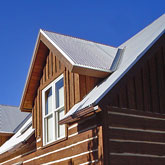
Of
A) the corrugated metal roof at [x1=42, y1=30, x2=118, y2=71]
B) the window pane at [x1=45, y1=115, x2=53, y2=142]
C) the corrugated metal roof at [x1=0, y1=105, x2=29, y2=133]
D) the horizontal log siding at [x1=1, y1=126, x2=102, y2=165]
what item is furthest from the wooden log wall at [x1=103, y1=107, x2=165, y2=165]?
the corrugated metal roof at [x1=0, y1=105, x2=29, y2=133]

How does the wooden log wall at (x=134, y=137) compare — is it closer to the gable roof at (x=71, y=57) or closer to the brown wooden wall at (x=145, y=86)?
the brown wooden wall at (x=145, y=86)

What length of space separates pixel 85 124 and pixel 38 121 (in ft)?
12.5

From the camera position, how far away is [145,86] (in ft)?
32.8

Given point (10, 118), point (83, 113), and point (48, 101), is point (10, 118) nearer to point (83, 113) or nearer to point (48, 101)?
point (48, 101)

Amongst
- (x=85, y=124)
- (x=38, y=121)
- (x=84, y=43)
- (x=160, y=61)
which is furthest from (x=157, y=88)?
(x=38, y=121)

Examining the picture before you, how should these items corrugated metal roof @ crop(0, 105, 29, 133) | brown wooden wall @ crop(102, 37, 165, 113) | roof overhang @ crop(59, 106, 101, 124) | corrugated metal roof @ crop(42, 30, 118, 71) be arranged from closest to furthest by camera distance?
roof overhang @ crop(59, 106, 101, 124)
brown wooden wall @ crop(102, 37, 165, 113)
corrugated metal roof @ crop(42, 30, 118, 71)
corrugated metal roof @ crop(0, 105, 29, 133)

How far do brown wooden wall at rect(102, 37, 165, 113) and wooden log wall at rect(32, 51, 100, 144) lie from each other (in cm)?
142

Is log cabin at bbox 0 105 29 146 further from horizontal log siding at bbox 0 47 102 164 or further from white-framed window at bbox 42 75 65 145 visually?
white-framed window at bbox 42 75 65 145

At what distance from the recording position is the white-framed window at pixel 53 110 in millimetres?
11750

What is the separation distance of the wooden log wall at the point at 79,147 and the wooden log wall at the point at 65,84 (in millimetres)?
911

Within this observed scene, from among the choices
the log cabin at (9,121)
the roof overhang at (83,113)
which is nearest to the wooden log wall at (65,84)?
the roof overhang at (83,113)

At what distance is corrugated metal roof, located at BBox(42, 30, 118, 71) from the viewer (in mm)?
10742

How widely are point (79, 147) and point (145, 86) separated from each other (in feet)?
7.78

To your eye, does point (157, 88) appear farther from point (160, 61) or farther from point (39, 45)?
point (39, 45)
